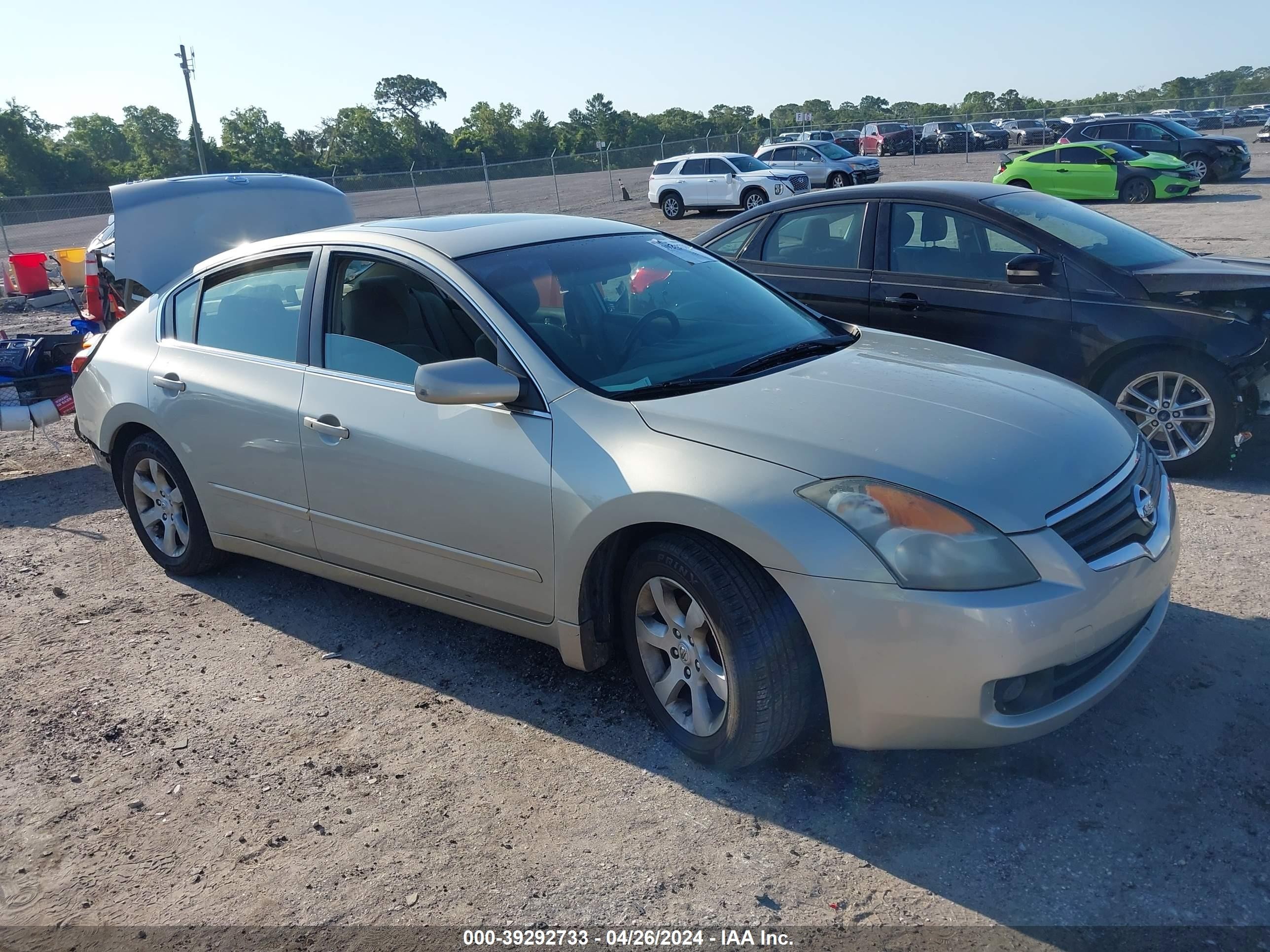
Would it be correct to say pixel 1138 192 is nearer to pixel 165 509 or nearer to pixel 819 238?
pixel 819 238

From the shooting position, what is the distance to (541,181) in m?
45.7

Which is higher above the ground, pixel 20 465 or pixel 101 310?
pixel 101 310

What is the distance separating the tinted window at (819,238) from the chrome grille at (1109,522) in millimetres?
3558

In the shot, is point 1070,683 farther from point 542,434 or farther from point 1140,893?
point 542,434

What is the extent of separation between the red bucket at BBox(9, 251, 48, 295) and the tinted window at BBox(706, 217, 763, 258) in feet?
50.0

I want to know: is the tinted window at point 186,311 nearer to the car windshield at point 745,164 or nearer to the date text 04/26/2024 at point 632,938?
the date text 04/26/2024 at point 632,938

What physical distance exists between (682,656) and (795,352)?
52.1 inches

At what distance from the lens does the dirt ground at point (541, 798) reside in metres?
2.72

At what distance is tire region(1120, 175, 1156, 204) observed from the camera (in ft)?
71.9

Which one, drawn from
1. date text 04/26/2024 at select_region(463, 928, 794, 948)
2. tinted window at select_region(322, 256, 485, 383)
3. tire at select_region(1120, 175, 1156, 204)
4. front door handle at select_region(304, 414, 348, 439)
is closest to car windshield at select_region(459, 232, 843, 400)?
tinted window at select_region(322, 256, 485, 383)

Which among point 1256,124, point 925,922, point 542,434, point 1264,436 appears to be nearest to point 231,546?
point 542,434

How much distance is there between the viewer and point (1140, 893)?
2.61 m

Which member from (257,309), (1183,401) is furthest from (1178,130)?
(257,309)

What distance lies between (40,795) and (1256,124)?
63976mm
